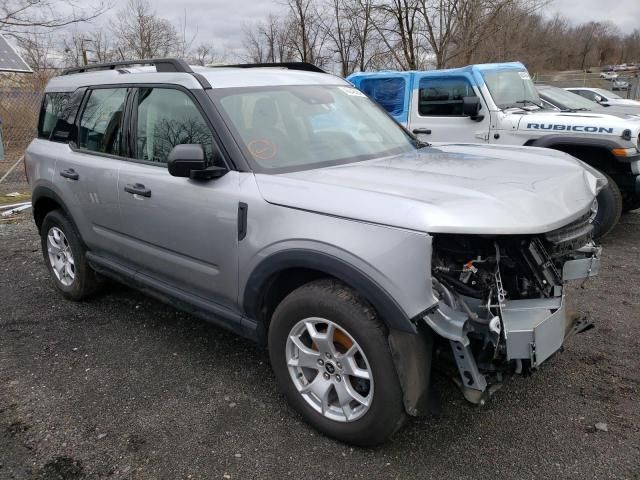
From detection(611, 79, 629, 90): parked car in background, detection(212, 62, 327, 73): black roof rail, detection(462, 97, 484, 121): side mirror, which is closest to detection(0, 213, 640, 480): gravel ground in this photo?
detection(212, 62, 327, 73): black roof rail

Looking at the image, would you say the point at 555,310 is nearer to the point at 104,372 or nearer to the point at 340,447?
the point at 340,447

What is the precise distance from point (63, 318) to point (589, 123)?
18.9 feet

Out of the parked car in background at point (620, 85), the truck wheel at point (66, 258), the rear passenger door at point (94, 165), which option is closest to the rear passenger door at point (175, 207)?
the rear passenger door at point (94, 165)

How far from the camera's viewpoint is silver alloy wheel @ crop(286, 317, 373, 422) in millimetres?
2477

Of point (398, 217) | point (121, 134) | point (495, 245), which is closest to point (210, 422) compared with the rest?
point (398, 217)

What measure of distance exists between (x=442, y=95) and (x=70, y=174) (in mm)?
5056

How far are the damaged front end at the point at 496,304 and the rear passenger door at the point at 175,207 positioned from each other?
1.15m

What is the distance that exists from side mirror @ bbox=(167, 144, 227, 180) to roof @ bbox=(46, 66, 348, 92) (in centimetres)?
52

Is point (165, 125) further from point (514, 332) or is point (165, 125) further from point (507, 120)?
point (507, 120)

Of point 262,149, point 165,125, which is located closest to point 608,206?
point 262,149

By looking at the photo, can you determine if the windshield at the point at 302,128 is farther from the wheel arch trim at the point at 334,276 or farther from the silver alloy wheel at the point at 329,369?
the silver alloy wheel at the point at 329,369

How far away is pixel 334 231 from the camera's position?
237 cm

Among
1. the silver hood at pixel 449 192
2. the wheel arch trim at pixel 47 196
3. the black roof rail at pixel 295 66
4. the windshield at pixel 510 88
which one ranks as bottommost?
the wheel arch trim at pixel 47 196

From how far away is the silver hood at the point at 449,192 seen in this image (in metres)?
2.16
